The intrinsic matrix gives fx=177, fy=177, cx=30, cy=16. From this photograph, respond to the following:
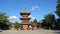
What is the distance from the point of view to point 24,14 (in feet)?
214

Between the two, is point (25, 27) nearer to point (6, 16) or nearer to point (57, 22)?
point (6, 16)

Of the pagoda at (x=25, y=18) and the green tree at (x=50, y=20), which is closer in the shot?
the pagoda at (x=25, y=18)

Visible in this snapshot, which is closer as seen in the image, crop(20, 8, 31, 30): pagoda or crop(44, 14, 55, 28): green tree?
crop(20, 8, 31, 30): pagoda

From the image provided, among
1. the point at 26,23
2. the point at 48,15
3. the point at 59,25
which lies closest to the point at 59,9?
the point at 26,23

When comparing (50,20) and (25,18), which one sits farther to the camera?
(50,20)

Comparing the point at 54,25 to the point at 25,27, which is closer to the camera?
the point at 25,27

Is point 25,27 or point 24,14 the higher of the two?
point 24,14

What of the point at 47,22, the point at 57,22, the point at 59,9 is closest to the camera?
the point at 59,9

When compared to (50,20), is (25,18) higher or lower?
higher

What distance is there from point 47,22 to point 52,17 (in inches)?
117

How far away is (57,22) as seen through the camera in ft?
227

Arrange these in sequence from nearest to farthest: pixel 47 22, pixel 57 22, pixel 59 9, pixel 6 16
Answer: pixel 59 9 → pixel 6 16 → pixel 57 22 → pixel 47 22

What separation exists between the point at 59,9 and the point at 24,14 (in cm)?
1879

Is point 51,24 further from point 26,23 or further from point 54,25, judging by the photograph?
point 26,23
